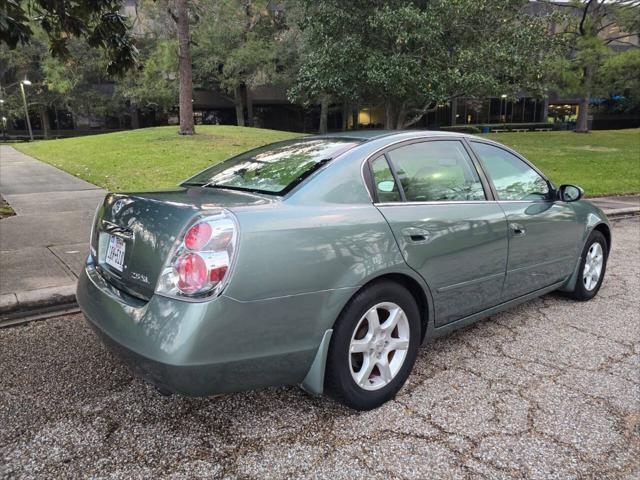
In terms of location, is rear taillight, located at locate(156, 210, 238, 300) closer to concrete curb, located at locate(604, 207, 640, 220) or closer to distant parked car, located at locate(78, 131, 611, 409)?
distant parked car, located at locate(78, 131, 611, 409)

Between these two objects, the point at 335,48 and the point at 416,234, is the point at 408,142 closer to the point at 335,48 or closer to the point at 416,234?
the point at 416,234

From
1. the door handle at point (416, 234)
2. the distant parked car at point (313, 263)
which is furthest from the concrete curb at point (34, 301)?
the door handle at point (416, 234)

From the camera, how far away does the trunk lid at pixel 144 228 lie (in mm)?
2295

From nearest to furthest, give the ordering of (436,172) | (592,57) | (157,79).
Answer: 1. (436,172)
2. (592,57)
3. (157,79)

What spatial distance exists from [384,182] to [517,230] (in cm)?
122

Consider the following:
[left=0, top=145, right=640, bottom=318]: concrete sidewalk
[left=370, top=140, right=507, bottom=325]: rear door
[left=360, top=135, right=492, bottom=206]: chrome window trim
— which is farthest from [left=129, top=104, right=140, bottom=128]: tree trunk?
[left=370, top=140, right=507, bottom=325]: rear door

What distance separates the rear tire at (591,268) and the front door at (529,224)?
0.24 metres

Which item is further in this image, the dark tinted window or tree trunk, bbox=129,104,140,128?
tree trunk, bbox=129,104,140,128

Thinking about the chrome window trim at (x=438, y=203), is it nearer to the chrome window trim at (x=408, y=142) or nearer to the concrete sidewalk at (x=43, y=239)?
the chrome window trim at (x=408, y=142)

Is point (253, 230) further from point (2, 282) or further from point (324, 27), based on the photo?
point (324, 27)

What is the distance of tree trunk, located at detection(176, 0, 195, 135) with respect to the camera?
1761cm

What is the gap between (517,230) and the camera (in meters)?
3.48

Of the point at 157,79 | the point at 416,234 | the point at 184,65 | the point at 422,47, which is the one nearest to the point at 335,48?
the point at 422,47

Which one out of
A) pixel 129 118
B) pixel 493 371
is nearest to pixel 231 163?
pixel 493 371
